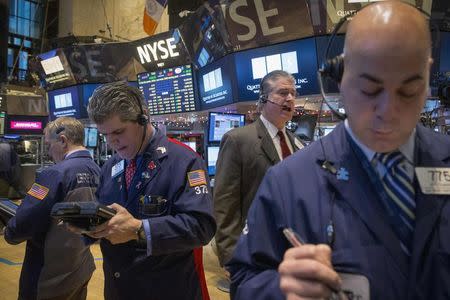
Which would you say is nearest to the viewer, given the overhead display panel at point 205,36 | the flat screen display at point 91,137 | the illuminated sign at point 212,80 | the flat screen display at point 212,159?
the flat screen display at point 212,159

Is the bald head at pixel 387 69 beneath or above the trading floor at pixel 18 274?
above

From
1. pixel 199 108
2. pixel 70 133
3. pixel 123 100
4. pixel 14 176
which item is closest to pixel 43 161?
pixel 14 176

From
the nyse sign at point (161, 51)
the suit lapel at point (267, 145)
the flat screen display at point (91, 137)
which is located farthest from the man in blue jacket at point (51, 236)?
the flat screen display at point (91, 137)

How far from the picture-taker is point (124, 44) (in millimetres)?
8820

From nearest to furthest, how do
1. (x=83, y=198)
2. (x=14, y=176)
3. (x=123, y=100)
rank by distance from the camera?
(x=123, y=100) → (x=83, y=198) → (x=14, y=176)

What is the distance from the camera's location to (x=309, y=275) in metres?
0.69

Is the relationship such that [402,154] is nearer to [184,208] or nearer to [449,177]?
[449,177]

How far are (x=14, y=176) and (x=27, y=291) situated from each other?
854cm

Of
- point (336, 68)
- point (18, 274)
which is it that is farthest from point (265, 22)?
point (336, 68)

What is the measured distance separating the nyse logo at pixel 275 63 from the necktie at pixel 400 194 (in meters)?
4.51

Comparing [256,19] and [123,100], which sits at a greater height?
[256,19]

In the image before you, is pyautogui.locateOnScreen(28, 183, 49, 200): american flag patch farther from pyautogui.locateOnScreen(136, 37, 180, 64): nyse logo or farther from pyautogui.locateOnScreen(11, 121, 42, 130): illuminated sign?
pyautogui.locateOnScreen(11, 121, 42, 130): illuminated sign

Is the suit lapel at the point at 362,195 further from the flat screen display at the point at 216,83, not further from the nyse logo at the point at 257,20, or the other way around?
the flat screen display at the point at 216,83

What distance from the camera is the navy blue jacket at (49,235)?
2275 mm
